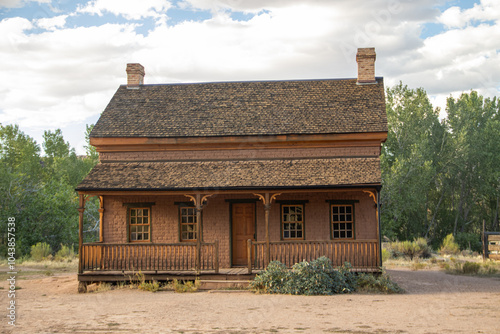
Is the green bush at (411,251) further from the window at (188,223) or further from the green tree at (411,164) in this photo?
the window at (188,223)

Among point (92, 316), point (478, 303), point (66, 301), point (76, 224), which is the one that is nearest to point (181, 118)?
point (66, 301)

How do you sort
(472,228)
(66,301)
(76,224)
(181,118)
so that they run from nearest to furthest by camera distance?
(66,301) < (181,118) < (76,224) < (472,228)

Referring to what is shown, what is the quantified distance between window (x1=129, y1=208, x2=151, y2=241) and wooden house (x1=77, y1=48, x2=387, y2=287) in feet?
0.11

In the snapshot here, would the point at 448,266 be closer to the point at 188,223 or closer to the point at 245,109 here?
the point at 245,109

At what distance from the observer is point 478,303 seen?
44.1 ft

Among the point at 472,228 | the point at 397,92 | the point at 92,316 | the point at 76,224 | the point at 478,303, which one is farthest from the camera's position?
the point at 472,228

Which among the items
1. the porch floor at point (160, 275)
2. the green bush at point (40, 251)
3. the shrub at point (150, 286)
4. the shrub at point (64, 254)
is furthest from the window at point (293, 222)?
the green bush at point (40, 251)

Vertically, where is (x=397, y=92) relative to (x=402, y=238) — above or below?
above

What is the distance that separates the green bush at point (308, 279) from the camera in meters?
15.2

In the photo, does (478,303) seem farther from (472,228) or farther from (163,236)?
(472,228)

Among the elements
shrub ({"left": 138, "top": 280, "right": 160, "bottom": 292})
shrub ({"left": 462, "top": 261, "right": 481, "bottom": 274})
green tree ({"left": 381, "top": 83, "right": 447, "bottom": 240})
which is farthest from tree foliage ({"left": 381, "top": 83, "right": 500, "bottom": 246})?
shrub ({"left": 138, "top": 280, "right": 160, "bottom": 292})

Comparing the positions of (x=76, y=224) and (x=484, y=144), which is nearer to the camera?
(x=76, y=224)

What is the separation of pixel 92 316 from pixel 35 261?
656 inches

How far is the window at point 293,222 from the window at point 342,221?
3.50 feet
